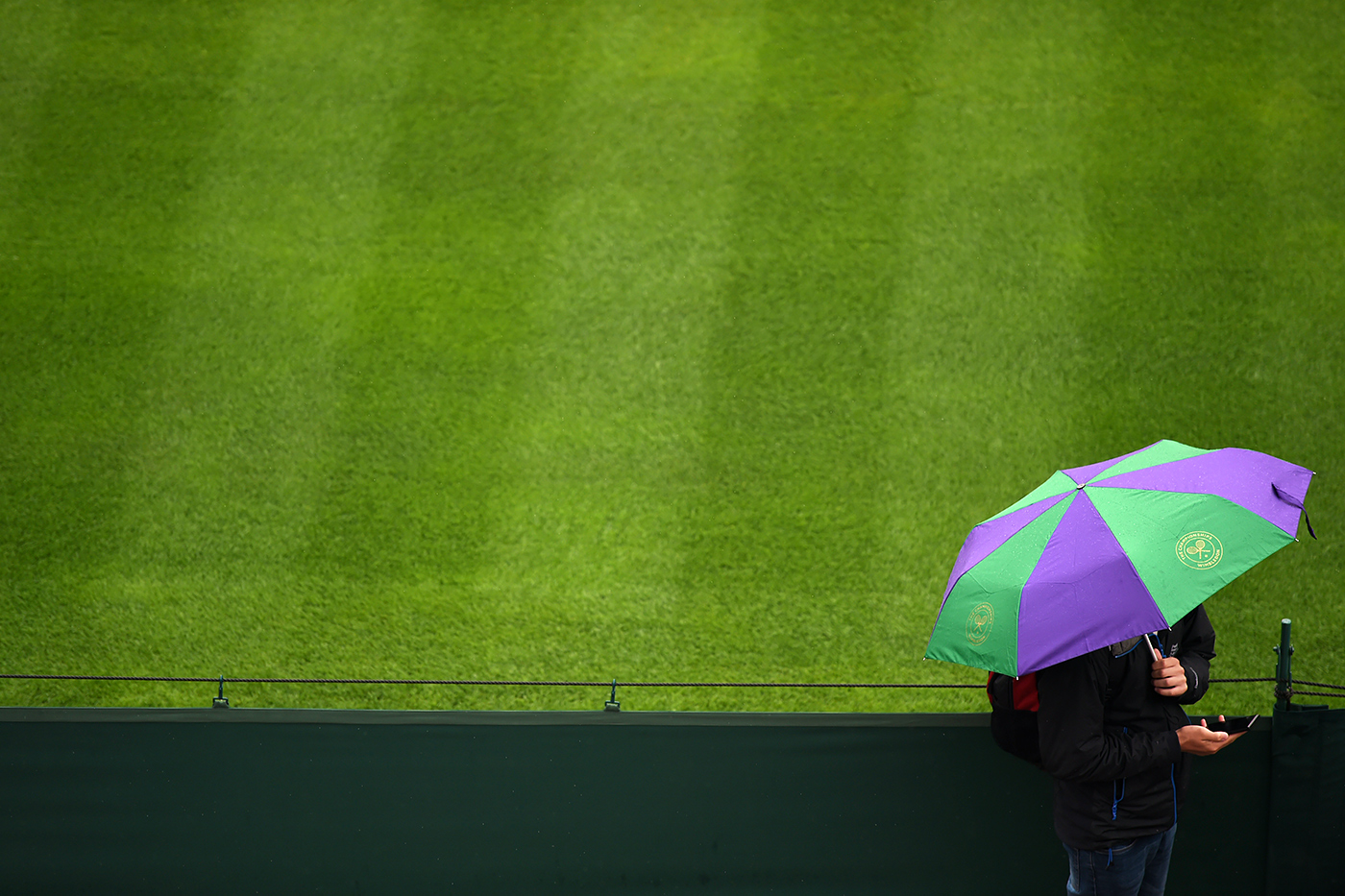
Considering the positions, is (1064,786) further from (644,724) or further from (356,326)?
(356,326)

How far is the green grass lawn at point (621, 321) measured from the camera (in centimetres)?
559

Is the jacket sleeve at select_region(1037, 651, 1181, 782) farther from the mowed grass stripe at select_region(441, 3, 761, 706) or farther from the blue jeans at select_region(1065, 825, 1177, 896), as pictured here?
the mowed grass stripe at select_region(441, 3, 761, 706)

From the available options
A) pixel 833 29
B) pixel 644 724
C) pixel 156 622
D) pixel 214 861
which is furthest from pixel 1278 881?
pixel 833 29

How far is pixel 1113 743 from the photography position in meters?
2.70

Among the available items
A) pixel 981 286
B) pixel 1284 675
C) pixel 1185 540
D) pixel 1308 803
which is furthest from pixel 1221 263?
pixel 1185 540

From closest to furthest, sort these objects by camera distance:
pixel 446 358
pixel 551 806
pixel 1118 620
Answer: pixel 1118 620 < pixel 551 806 < pixel 446 358

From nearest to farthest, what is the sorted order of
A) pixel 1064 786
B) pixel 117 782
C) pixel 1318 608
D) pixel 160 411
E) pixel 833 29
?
pixel 1064 786
pixel 117 782
pixel 1318 608
pixel 160 411
pixel 833 29

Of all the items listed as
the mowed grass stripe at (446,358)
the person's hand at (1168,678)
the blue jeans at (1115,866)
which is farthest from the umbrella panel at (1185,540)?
the mowed grass stripe at (446,358)

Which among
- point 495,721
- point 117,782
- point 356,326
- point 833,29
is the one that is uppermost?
point 833,29

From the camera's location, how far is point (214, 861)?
11.6 feet

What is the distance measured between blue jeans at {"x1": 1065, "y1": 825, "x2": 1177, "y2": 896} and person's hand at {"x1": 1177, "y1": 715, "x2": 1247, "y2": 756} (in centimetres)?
32

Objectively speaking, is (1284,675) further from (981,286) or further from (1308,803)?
(981,286)

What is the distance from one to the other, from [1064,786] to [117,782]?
2.95 meters

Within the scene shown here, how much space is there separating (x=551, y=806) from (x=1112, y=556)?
199 cm
